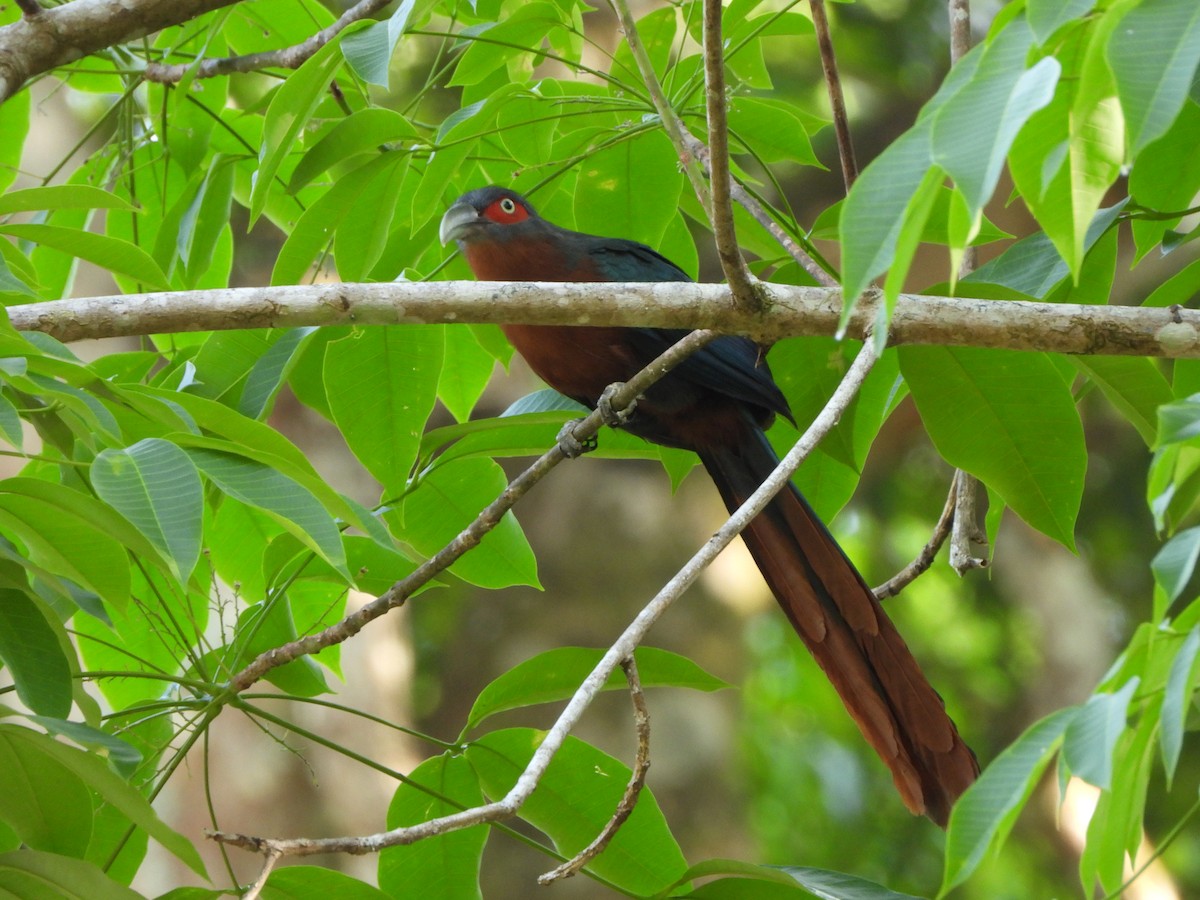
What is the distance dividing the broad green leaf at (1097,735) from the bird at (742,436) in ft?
4.21

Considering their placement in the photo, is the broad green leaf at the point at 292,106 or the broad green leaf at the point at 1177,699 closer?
the broad green leaf at the point at 1177,699

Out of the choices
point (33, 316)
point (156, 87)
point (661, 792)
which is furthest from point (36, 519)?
point (661, 792)

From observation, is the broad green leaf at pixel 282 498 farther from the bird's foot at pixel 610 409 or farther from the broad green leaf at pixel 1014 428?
the broad green leaf at pixel 1014 428

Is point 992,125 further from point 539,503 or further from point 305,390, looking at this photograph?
point 539,503

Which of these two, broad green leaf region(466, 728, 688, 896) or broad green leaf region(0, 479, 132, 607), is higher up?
broad green leaf region(0, 479, 132, 607)

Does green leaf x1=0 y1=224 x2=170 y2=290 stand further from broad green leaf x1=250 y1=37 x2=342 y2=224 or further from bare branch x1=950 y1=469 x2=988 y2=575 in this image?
bare branch x1=950 y1=469 x2=988 y2=575

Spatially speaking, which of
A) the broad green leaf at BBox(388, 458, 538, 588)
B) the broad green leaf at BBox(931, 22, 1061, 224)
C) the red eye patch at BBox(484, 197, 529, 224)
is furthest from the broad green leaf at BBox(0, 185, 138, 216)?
the red eye patch at BBox(484, 197, 529, 224)

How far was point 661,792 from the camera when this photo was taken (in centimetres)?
510

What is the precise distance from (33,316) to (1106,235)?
1596 mm

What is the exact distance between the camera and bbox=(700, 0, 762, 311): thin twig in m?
1.38

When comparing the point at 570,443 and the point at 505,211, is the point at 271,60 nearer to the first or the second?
the point at 505,211

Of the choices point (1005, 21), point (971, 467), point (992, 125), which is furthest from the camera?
point (971, 467)

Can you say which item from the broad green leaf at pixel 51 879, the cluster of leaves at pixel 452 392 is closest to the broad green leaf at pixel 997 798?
the cluster of leaves at pixel 452 392

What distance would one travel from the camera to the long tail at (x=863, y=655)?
6.94 ft
